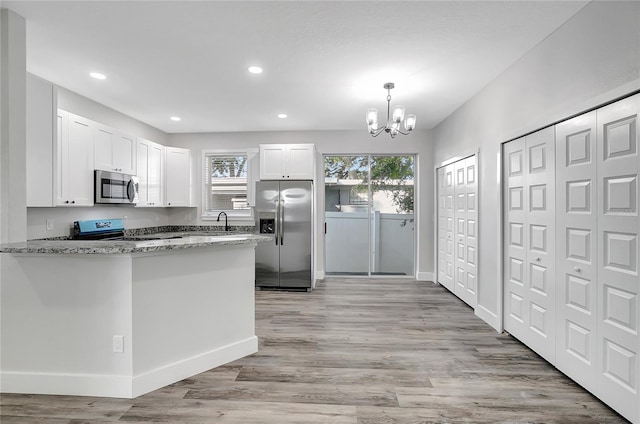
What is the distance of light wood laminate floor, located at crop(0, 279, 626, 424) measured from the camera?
1.98 meters

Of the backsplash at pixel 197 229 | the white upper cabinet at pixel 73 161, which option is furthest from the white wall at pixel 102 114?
the backsplash at pixel 197 229

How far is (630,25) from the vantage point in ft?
6.19

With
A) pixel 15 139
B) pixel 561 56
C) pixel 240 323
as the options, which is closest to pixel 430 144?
pixel 561 56

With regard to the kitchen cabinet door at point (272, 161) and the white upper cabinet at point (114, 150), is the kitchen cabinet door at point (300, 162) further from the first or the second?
the white upper cabinet at point (114, 150)

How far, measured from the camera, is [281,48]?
284 centimetres

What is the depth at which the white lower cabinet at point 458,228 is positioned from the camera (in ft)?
13.4

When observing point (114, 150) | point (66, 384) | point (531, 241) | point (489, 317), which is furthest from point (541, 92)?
point (114, 150)

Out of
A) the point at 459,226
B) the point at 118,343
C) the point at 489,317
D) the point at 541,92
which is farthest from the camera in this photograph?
the point at 459,226

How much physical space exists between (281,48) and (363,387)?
2828 millimetres

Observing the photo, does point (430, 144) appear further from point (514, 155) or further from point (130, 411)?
point (130, 411)

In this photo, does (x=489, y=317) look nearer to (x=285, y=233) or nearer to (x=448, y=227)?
(x=448, y=227)

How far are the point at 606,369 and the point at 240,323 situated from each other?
8.58ft

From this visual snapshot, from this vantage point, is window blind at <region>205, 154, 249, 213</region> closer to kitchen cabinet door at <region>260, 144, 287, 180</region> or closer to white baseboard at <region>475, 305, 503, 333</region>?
kitchen cabinet door at <region>260, 144, 287, 180</region>

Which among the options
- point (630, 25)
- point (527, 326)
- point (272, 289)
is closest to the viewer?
point (630, 25)
